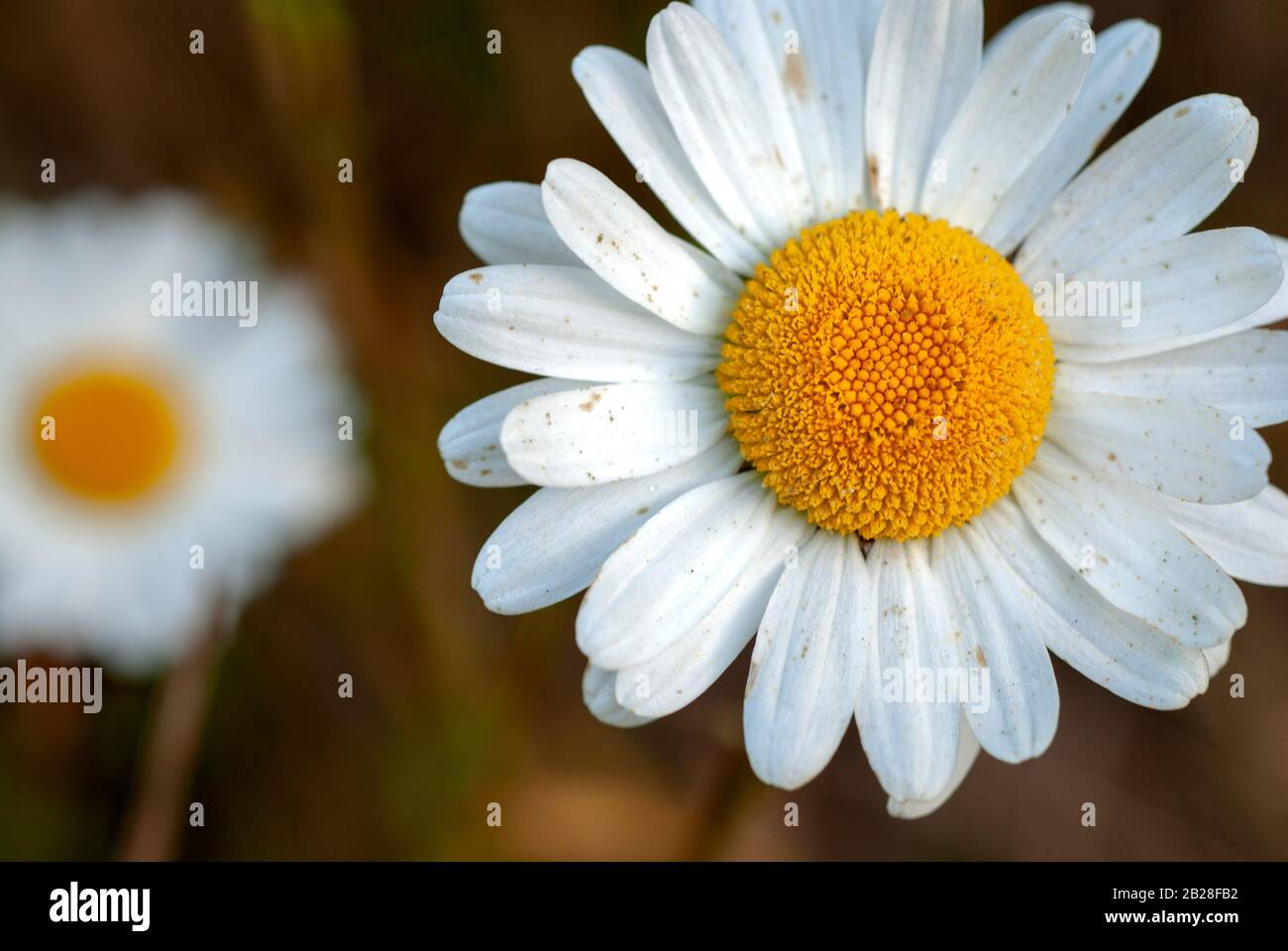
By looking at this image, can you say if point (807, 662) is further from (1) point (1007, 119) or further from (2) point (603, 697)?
(1) point (1007, 119)

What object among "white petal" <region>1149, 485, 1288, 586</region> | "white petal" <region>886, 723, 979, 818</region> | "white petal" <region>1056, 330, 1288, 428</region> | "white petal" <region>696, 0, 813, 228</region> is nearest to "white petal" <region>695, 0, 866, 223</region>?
"white petal" <region>696, 0, 813, 228</region>

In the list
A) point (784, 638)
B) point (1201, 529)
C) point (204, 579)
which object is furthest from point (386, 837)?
point (1201, 529)

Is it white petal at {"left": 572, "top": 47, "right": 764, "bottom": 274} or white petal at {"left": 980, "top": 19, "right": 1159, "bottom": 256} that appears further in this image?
white petal at {"left": 980, "top": 19, "right": 1159, "bottom": 256}

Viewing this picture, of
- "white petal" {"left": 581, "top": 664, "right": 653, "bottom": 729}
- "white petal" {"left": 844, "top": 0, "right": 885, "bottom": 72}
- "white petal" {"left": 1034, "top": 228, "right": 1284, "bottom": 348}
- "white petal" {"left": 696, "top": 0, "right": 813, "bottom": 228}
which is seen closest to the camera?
"white petal" {"left": 1034, "top": 228, "right": 1284, "bottom": 348}

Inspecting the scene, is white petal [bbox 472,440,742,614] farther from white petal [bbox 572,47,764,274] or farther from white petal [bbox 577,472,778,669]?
white petal [bbox 572,47,764,274]

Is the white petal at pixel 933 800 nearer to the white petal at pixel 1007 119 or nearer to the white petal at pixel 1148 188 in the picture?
the white petal at pixel 1148 188
